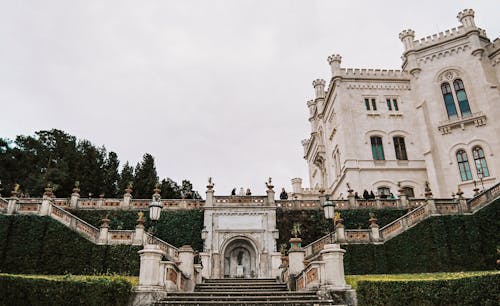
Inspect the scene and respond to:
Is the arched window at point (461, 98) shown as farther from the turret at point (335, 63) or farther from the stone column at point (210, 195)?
the stone column at point (210, 195)

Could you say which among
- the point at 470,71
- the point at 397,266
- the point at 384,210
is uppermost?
the point at 470,71

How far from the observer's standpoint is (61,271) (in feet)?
71.2

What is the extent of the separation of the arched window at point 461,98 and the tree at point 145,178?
104 feet

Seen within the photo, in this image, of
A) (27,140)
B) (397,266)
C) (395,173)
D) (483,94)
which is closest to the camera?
(397,266)

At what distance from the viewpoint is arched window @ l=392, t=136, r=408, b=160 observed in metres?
34.6

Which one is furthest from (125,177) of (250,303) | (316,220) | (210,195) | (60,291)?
(250,303)

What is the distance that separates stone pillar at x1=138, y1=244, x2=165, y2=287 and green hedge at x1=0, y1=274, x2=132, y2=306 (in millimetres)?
985

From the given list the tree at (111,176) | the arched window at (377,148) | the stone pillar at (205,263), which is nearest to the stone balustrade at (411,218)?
the stone pillar at (205,263)

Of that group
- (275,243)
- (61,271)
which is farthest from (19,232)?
(275,243)

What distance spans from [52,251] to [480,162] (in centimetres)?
3287

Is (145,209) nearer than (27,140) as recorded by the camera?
Yes

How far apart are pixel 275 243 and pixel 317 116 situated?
24459mm

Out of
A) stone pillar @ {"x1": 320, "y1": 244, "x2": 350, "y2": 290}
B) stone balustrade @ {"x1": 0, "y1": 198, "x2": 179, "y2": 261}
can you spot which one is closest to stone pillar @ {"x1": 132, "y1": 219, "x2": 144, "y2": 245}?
stone balustrade @ {"x1": 0, "y1": 198, "x2": 179, "y2": 261}

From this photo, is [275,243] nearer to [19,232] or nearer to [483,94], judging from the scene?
[19,232]
